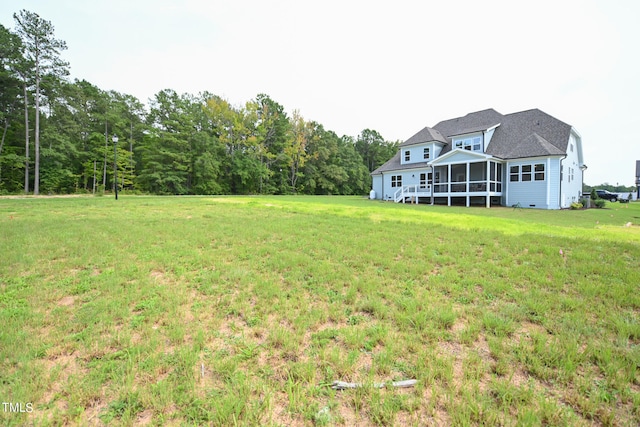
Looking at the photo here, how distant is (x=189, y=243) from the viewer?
6.13 meters

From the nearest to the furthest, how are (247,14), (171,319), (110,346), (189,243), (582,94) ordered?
1. (110,346)
2. (171,319)
3. (189,243)
4. (247,14)
5. (582,94)

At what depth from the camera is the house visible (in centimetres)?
1908

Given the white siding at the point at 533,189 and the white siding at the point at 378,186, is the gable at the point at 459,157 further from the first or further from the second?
the white siding at the point at 378,186

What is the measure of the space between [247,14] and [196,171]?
26.1 m

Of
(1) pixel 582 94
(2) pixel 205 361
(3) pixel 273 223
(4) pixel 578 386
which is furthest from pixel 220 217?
(1) pixel 582 94

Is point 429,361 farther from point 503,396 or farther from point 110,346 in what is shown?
point 110,346

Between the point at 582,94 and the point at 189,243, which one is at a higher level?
the point at 582,94

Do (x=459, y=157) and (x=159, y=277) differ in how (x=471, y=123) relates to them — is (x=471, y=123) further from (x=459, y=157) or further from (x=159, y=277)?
(x=159, y=277)

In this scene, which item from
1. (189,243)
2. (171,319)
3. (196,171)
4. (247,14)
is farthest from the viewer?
(196,171)

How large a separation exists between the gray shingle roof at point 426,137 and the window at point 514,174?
6364 millimetres

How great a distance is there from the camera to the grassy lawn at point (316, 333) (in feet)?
6.70

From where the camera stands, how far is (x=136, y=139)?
37625mm

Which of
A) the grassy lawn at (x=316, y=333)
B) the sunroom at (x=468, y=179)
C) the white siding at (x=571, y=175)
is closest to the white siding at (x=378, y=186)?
the sunroom at (x=468, y=179)

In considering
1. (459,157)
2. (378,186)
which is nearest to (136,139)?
(378,186)
